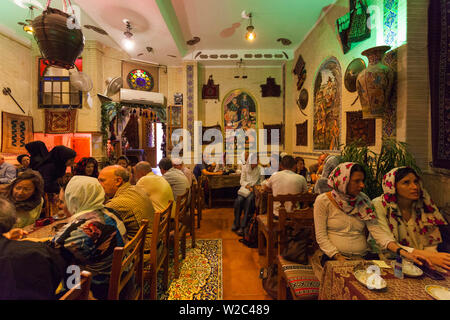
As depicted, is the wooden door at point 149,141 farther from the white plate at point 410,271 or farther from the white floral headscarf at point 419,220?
the white plate at point 410,271

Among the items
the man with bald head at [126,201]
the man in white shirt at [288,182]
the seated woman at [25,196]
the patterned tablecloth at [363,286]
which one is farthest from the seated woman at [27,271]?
the man in white shirt at [288,182]

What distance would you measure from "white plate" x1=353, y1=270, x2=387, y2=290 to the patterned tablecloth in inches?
0.8

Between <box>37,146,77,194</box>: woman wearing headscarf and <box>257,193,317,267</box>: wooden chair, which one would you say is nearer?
<box>257,193,317,267</box>: wooden chair

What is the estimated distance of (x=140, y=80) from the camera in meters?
7.27

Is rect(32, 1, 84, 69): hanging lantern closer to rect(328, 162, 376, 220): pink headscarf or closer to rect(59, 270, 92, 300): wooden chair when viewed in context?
rect(59, 270, 92, 300): wooden chair

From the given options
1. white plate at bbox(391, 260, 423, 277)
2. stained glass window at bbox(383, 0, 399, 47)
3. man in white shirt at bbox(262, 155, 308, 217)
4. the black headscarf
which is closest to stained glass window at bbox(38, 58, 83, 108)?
the black headscarf

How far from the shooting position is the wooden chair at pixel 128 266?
1223 mm

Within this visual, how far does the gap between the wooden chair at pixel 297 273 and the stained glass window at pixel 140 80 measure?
687 cm

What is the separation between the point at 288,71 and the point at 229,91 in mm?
2104

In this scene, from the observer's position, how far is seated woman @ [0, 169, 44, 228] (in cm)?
218

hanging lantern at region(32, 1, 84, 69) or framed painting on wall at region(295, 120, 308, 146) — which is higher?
hanging lantern at region(32, 1, 84, 69)

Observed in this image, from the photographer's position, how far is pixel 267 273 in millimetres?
→ 2555

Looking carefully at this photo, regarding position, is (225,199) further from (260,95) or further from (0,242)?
(0,242)

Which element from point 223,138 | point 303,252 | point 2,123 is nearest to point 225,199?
point 223,138
